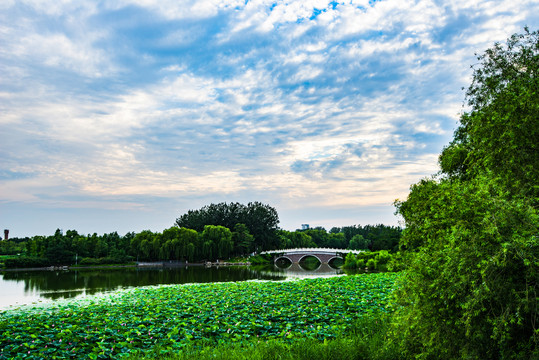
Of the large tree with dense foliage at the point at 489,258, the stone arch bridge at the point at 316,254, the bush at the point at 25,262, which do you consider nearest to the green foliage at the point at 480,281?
the large tree with dense foliage at the point at 489,258

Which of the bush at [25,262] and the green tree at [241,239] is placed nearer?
the bush at [25,262]

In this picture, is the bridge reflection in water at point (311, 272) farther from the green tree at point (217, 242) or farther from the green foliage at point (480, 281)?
the green foliage at point (480, 281)

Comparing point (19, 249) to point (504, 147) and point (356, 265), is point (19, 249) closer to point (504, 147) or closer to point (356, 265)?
point (356, 265)

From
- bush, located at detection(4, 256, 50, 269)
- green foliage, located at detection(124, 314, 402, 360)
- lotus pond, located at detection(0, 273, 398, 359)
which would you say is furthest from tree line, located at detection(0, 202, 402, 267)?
green foliage, located at detection(124, 314, 402, 360)

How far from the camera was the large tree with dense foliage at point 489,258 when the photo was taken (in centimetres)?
404

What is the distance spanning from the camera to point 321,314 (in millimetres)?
9812

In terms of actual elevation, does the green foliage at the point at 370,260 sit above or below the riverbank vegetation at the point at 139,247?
below

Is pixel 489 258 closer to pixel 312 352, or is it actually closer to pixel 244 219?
pixel 312 352

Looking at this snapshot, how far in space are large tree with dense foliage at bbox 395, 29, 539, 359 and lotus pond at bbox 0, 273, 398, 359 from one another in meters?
2.74

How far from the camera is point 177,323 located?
9266mm

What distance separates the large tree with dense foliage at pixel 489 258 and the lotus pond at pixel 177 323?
2.74 meters

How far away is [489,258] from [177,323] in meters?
7.67

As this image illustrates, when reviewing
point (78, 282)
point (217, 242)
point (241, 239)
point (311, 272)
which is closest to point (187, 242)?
point (217, 242)

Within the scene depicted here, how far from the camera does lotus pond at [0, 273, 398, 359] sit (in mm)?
7477
